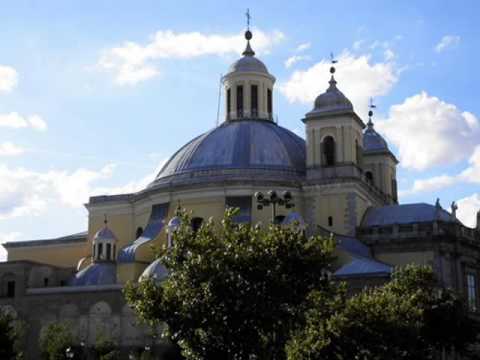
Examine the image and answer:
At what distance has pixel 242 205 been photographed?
65.6 meters

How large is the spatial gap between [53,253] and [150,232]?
12.6m

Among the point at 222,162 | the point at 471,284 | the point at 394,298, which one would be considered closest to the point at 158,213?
the point at 222,162

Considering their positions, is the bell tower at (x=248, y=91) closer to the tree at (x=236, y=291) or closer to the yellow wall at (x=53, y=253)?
the yellow wall at (x=53, y=253)

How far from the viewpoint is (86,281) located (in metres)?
65.2

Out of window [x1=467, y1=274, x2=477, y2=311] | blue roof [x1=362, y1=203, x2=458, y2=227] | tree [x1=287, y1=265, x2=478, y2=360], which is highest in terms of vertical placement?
blue roof [x1=362, y1=203, x2=458, y2=227]

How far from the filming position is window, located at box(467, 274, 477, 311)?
63.2m

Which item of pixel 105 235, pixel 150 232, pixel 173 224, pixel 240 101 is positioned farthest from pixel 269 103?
pixel 105 235

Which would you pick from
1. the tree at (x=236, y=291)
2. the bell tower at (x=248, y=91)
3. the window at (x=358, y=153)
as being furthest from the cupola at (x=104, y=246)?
the tree at (x=236, y=291)

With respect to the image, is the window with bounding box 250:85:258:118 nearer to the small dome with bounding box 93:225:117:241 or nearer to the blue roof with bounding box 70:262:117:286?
the small dome with bounding box 93:225:117:241

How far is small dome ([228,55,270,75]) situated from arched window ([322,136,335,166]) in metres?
11.4

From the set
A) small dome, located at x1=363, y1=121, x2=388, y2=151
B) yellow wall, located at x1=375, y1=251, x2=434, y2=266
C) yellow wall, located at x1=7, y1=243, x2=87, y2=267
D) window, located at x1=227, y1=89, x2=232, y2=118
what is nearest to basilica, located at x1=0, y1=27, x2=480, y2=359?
yellow wall, located at x1=375, y1=251, x2=434, y2=266

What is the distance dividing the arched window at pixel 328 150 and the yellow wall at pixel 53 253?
21.3 metres

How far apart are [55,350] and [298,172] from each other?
22618 mm

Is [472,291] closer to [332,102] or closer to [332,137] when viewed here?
[332,137]
